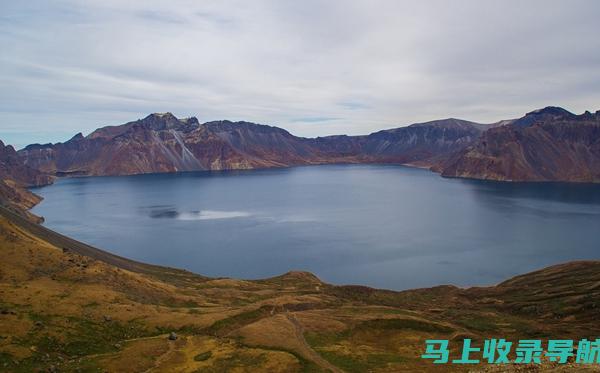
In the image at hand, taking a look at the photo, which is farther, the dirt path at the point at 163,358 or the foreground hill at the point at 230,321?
the foreground hill at the point at 230,321

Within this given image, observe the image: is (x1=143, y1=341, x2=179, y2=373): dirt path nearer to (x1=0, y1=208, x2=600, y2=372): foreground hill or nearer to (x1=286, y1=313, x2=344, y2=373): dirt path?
(x1=0, y1=208, x2=600, y2=372): foreground hill

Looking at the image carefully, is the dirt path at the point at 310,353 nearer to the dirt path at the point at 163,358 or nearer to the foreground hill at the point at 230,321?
the foreground hill at the point at 230,321

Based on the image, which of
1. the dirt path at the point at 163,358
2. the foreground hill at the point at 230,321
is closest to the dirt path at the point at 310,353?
the foreground hill at the point at 230,321

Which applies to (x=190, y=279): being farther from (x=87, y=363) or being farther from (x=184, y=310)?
(x=87, y=363)

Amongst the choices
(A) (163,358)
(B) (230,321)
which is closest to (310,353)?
(B) (230,321)

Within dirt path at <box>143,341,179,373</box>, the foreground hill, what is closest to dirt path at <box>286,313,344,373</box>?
the foreground hill

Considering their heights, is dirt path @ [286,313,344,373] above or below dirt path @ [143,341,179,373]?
below

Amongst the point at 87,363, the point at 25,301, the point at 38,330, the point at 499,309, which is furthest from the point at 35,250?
the point at 499,309

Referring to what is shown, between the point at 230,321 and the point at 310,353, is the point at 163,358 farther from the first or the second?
the point at 310,353

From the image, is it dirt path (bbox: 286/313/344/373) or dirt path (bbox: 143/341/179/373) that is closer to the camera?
dirt path (bbox: 143/341/179/373)
